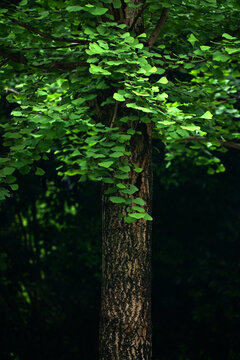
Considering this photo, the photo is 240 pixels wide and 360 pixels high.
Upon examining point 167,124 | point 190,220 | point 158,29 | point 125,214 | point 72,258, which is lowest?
point 72,258

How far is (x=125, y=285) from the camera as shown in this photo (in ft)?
13.1

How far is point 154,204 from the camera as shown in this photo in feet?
29.1

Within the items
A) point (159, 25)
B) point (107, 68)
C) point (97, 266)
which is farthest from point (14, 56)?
point (97, 266)

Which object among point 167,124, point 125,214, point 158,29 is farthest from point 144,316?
point 158,29

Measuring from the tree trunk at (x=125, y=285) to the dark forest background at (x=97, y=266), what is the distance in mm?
3081

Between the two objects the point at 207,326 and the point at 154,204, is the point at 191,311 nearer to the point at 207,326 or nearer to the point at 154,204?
the point at 207,326

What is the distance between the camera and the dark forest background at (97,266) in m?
7.85

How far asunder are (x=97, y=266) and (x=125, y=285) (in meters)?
4.44

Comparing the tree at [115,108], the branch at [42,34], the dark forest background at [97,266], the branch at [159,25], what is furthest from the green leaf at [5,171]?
the dark forest background at [97,266]

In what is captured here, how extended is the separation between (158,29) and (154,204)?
520 cm

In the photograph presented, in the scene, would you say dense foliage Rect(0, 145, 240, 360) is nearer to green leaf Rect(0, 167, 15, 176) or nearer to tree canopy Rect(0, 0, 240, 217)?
tree canopy Rect(0, 0, 240, 217)

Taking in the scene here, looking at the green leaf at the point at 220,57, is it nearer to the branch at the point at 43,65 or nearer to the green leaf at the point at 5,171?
the branch at the point at 43,65

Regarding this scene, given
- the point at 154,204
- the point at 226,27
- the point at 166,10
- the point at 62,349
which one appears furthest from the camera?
the point at 154,204

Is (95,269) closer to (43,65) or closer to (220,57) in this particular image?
(43,65)
